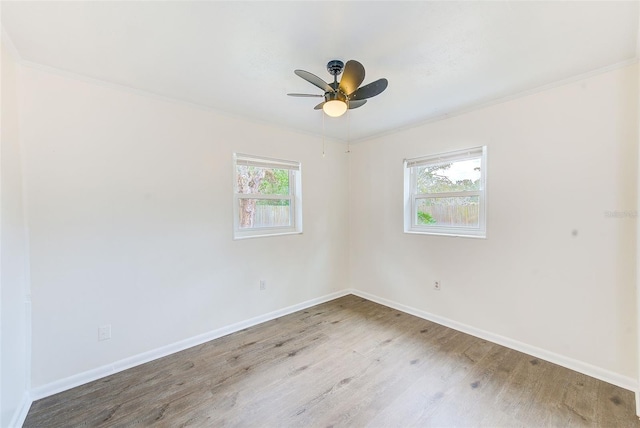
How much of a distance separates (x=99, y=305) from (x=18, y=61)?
1811mm

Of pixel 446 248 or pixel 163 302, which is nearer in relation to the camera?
pixel 163 302

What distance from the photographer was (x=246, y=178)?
10.2 feet

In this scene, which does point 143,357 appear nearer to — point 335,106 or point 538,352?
point 335,106

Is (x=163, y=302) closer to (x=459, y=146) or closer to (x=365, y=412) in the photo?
(x=365, y=412)

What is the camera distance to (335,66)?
6.04 ft

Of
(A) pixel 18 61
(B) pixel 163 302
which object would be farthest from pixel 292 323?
(A) pixel 18 61

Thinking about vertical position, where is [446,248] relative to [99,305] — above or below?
above

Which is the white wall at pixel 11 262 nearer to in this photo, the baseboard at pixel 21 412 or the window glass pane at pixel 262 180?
the baseboard at pixel 21 412

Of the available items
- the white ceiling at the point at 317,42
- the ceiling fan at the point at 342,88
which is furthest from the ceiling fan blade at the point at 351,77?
the white ceiling at the point at 317,42

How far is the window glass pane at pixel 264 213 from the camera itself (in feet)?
10.1

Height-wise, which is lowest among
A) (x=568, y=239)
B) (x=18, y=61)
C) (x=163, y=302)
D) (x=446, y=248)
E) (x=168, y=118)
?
(x=163, y=302)

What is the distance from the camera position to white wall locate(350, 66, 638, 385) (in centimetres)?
197

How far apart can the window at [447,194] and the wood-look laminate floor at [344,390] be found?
3.89 ft

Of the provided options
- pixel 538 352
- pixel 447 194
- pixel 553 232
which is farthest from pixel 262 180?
pixel 538 352
